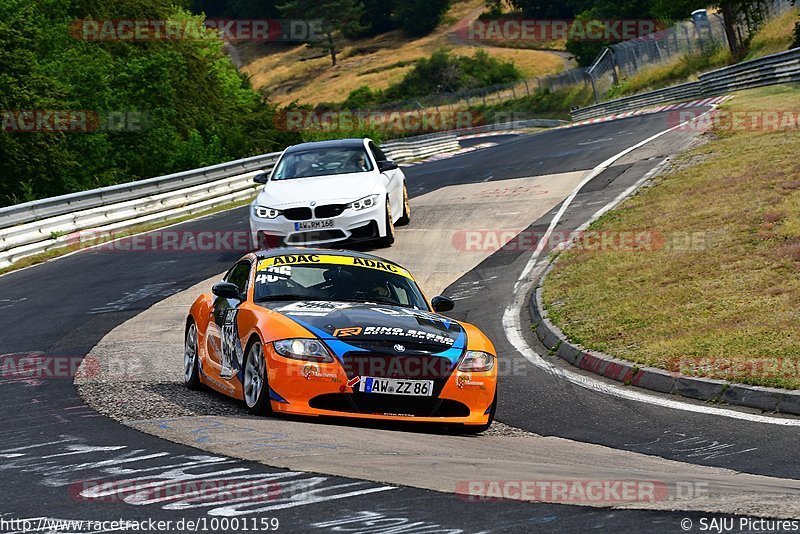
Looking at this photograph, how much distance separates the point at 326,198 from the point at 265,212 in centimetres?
100

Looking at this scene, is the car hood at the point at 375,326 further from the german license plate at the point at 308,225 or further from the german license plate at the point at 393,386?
the german license plate at the point at 308,225

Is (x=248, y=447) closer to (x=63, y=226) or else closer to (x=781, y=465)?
(x=781, y=465)

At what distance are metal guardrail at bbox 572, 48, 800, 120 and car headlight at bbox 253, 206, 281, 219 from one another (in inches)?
929

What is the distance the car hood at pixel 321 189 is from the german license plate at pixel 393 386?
32.4ft

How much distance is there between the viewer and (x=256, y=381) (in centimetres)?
884

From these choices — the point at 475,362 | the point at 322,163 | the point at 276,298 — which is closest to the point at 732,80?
the point at 322,163

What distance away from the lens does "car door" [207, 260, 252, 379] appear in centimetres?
947

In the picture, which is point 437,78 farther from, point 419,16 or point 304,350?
point 304,350

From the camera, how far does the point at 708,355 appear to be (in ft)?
36.6

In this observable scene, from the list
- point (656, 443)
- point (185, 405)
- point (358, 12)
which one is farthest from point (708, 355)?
point (358, 12)

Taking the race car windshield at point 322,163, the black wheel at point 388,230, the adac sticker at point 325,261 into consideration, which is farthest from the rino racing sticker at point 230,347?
the race car windshield at point 322,163

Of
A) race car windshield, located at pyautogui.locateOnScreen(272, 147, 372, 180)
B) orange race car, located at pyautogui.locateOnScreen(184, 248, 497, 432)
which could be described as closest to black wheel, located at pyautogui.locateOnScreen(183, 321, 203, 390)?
orange race car, located at pyautogui.locateOnScreen(184, 248, 497, 432)

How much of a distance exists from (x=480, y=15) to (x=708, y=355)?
137 m

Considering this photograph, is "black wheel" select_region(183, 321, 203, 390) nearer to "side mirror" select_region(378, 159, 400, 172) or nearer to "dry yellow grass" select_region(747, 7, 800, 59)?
"side mirror" select_region(378, 159, 400, 172)
